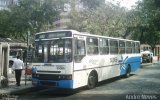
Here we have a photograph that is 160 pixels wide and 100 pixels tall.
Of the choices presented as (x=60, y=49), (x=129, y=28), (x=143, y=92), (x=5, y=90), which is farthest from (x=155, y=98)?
→ (x=129, y=28)

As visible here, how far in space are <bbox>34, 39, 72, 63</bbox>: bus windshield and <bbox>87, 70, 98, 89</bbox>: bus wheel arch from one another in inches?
95.6

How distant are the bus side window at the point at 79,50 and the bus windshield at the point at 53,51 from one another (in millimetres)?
344

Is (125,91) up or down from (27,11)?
down

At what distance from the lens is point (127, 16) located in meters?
34.1

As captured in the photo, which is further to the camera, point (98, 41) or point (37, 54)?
point (98, 41)

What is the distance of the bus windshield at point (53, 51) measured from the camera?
1355 centimetres

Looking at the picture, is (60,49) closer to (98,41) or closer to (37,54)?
(37,54)

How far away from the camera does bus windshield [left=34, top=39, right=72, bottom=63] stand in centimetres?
1355

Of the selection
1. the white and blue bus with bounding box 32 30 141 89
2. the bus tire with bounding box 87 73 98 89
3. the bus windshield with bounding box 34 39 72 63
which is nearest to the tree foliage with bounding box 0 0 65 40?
the white and blue bus with bounding box 32 30 141 89

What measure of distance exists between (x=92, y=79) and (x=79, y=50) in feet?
7.14

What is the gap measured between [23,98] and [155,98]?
5.56m

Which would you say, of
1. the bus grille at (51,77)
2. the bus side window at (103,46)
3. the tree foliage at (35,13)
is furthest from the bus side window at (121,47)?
the tree foliage at (35,13)

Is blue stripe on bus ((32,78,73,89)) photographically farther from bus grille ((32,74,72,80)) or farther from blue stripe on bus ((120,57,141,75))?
blue stripe on bus ((120,57,141,75))

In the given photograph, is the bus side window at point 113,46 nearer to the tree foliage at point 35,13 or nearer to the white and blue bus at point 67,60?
the white and blue bus at point 67,60
